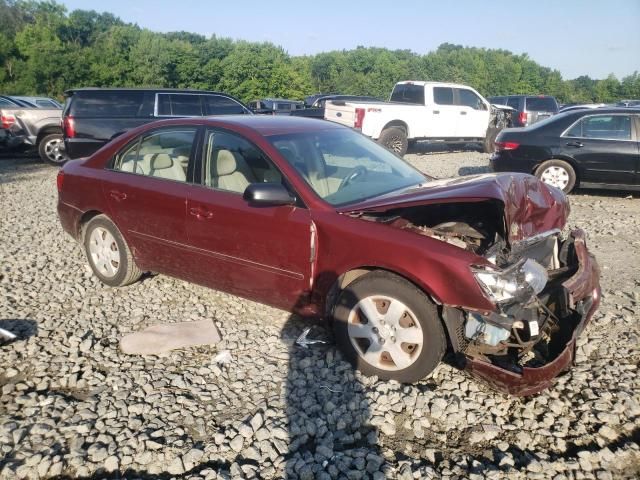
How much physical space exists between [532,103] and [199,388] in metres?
19.8

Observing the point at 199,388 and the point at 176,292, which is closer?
the point at 199,388

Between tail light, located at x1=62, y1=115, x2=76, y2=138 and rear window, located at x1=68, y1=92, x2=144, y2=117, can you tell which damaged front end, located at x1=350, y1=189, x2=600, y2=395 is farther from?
tail light, located at x1=62, y1=115, x2=76, y2=138

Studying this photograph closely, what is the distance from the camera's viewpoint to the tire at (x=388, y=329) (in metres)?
3.12

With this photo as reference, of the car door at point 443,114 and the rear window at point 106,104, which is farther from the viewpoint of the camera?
the car door at point 443,114

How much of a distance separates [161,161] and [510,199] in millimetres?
2870

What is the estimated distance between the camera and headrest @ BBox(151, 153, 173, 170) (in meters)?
4.41

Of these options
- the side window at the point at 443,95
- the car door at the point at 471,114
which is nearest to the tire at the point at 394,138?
the side window at the point at 443,95

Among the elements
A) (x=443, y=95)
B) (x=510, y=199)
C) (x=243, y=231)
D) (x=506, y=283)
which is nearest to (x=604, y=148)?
(x=510, y=199)

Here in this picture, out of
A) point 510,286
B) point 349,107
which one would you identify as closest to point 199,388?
point 510,286

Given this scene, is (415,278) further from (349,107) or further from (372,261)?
(349,107)

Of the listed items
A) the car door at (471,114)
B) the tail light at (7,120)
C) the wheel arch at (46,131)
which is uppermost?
the car door at (471,114)

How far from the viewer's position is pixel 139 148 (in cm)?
465

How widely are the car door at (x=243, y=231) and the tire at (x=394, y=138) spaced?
9785mm

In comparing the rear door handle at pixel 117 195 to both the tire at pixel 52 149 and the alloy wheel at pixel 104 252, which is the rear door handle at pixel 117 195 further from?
the tire at pixel 52 149
